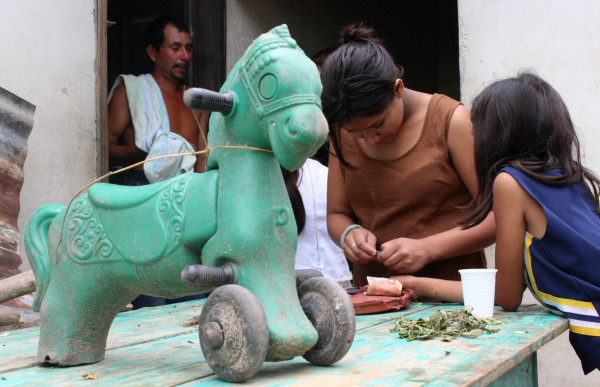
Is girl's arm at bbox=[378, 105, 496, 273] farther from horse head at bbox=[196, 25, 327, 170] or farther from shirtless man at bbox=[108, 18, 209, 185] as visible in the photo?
shirtless man at bbox=[108, 18, 209, 185]

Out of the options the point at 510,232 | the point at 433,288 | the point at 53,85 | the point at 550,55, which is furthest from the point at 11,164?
the point at 550,55

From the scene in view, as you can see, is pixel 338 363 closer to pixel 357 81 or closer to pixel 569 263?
pixel 569 263

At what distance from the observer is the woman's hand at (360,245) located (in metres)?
2.04

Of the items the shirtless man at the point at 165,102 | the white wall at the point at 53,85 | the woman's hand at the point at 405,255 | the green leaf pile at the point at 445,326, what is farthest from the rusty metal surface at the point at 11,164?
the green leaf pile at the point at 445,326

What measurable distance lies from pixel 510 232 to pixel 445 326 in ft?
1.22

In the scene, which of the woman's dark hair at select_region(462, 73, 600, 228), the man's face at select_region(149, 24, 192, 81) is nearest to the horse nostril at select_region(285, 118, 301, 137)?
the woman's dark hair at select_region(462, 73, 600, 228)

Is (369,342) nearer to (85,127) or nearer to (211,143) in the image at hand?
(211,143)

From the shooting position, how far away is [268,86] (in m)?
1.08

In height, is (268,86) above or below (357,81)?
below

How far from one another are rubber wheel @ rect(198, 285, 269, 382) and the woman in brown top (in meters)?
0.98

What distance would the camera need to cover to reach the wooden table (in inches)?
41.3

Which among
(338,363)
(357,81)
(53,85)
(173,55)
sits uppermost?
(173,55)

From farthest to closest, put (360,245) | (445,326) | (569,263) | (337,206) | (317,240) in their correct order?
(317,240) < (337,206) < (360,245) < (569,263) < (445,326)

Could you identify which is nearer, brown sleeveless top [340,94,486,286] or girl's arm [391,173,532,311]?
girl's arm [391,173,532,311]
